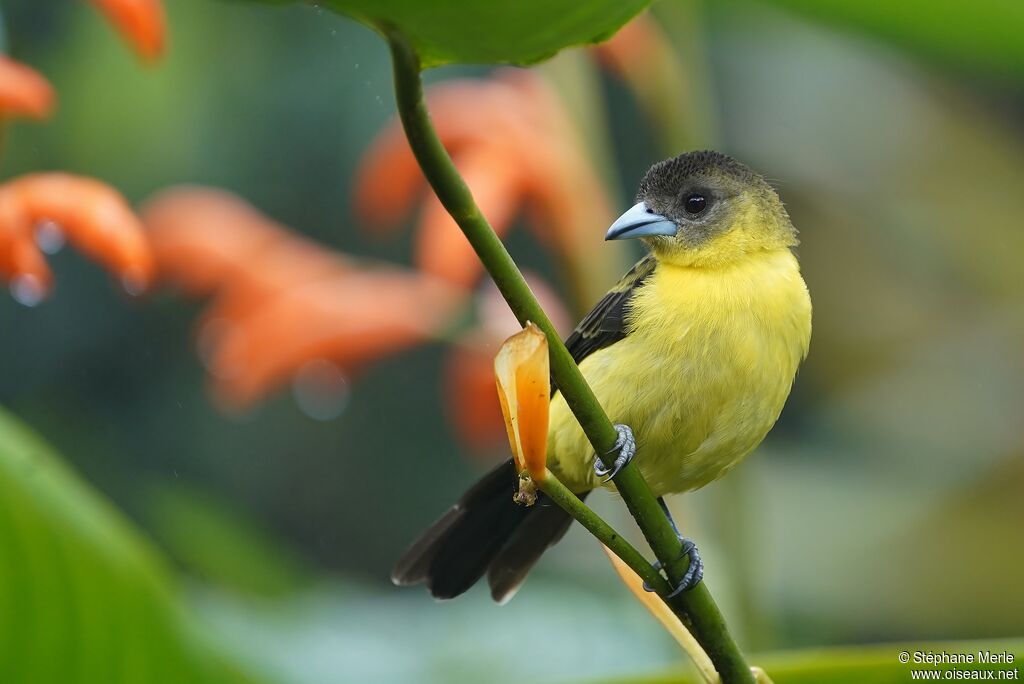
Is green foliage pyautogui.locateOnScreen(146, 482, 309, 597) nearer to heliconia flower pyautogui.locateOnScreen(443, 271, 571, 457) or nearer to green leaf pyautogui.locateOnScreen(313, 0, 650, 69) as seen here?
heliconia flower pyautogui.locateOnScreen(443, 271, 571, 457)

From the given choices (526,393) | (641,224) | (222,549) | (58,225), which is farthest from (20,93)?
(222,549)

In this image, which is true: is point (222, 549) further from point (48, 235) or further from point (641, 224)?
point (641, 224)

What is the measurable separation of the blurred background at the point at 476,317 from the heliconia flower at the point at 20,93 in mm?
617

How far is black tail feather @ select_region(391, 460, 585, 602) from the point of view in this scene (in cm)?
172

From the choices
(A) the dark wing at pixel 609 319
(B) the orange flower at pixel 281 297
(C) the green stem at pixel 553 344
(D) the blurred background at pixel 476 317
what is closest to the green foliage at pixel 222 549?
(D) the blurred background at pixel 476 317

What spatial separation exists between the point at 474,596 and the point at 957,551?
124cm

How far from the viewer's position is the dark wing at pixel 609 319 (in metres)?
1.76

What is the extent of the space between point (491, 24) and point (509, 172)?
4.22 ft

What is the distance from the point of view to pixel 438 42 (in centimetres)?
79

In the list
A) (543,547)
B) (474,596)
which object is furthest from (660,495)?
(474,596)

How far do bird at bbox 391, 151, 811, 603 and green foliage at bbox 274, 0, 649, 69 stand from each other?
0.73 metres

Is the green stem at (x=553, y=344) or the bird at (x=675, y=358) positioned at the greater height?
the green stem at (x=553, y=344)

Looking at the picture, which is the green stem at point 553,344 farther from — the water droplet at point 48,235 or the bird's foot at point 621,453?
the water droplet at point 48,235

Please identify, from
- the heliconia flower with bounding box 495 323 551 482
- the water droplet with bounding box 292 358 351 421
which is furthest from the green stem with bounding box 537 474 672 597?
the water droplet with bounding box 292 358 351 421
